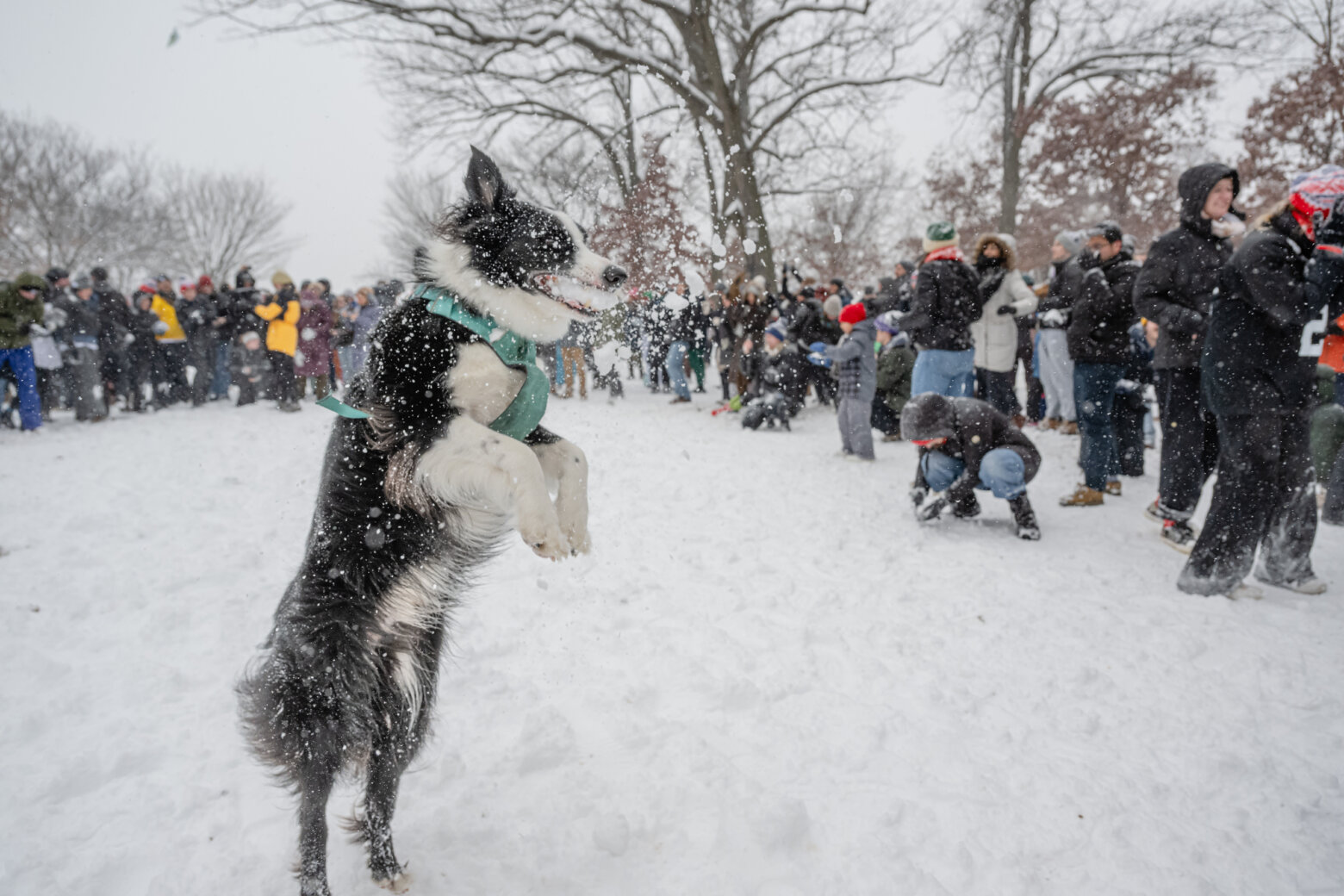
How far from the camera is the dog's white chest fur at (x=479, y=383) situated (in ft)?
5.98

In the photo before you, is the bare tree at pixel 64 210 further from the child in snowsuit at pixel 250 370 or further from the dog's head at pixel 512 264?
the dog's head at pixel 512 264

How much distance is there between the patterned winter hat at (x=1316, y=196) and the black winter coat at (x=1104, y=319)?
2.10m

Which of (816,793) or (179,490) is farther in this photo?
(179,490)

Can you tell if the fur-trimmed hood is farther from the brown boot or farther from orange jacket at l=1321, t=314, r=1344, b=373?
orange jacket at l=1321, t=314, r=1344, b=373

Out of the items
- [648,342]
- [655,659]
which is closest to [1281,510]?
[655,659]

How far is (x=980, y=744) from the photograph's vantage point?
8.75ft

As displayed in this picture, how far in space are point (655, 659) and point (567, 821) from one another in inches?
43.1

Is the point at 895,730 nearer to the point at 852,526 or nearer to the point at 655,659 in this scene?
the point at 655,659

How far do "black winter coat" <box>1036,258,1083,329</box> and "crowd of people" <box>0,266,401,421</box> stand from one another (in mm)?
9178

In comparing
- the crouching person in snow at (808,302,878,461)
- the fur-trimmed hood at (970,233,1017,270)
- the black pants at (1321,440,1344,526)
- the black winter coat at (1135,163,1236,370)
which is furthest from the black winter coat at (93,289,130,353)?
the black pants at (1321,440,1344,526)

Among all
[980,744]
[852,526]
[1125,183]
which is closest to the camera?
[980,744]

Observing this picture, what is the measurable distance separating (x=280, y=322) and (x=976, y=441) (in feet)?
38.1

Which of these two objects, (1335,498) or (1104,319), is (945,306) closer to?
(1104,319)

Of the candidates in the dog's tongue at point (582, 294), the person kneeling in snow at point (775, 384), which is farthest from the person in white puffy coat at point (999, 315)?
the dog's tongue at point (582, 294)
